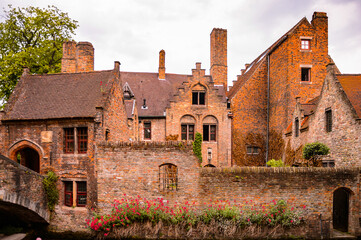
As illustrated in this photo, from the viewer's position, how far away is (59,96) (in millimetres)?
16656

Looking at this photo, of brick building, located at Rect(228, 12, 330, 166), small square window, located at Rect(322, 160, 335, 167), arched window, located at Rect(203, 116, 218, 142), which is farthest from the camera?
arched window, located at Rect(203, 116, 218, 142)

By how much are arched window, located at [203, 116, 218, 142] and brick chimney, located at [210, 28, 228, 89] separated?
197 inches

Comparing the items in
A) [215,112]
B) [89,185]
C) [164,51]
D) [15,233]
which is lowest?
[15,233]

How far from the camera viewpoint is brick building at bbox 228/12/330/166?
23000 mm

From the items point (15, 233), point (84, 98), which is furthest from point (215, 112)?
point (15, 233)

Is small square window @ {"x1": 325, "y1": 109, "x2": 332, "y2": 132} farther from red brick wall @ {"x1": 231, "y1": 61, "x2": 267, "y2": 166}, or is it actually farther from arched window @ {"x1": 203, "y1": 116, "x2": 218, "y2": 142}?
arched window @ {"x1": 203, "y1": 116, "x2": 218, "y2": 142}

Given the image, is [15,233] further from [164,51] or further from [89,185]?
[164,51]

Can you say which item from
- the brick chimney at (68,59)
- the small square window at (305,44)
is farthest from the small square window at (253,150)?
the brick chimney at (68,59)

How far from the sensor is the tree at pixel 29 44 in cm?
2239

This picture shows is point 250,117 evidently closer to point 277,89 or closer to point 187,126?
point 277,89

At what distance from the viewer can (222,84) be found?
28.4 metres

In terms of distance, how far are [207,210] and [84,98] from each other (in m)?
9.26

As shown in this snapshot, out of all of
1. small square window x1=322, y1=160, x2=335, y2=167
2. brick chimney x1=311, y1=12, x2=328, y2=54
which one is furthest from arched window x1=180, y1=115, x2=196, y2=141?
brick chimney x1=311, y1=12, x2=328, y2=54

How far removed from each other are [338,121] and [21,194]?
16.5 meters
